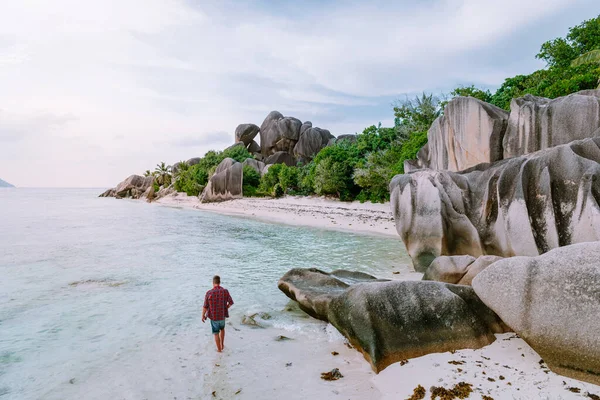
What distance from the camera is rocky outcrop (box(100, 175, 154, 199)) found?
229 ft

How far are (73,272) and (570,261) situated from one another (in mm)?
12716

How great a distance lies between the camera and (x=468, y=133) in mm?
10680

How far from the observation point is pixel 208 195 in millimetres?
42250

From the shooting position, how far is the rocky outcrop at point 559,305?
146 inches

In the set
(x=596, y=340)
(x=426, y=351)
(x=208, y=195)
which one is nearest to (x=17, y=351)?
(x=426, y=351)

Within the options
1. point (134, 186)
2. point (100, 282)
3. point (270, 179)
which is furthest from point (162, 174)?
point (100, 282)

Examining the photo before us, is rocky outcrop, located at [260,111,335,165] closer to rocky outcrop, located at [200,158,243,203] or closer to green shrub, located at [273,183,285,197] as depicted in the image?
rocky outcrop, located at [200,158,243,203]

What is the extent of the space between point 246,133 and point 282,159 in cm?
1014

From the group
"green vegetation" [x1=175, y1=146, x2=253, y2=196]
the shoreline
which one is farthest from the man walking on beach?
"green vegetation" [x1=175, y1=146, x2=253, y2=196]

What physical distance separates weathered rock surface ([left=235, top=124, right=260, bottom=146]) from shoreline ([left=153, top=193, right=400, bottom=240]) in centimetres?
2368

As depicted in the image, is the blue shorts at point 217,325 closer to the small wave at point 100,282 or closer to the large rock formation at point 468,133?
the small wave at point 100,282

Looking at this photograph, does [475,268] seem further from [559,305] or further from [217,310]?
[217,310]

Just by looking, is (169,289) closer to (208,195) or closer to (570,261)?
(570,261)

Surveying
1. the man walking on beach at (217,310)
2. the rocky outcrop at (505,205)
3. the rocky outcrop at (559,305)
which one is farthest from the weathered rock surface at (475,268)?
the man walking on beach at (217,310)
